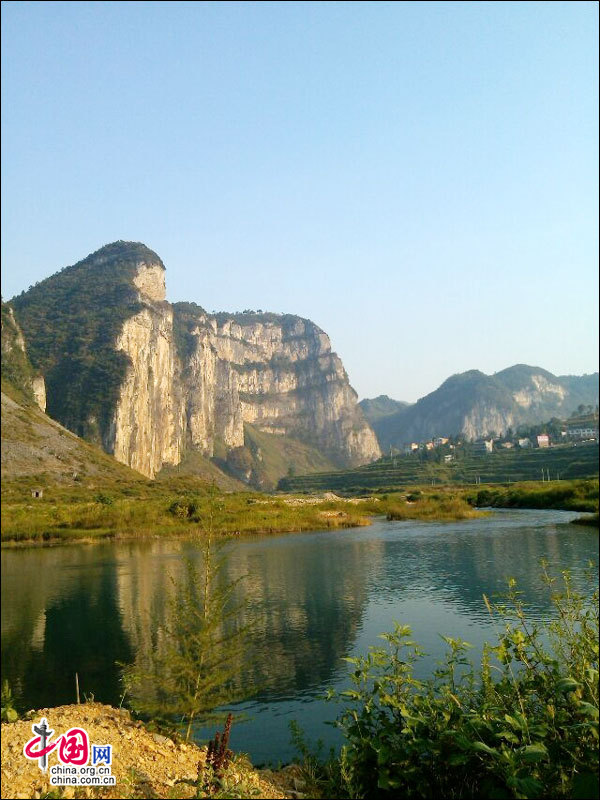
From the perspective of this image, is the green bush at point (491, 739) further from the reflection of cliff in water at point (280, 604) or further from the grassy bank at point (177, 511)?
the grassy bank at point (177, 511)

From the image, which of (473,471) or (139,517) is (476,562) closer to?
(139,517)

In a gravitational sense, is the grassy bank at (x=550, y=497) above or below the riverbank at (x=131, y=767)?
below

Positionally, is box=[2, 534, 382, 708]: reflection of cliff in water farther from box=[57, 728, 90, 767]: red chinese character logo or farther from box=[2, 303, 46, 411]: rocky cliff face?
box=[2, 303, 46, 411]: rocky cliff face

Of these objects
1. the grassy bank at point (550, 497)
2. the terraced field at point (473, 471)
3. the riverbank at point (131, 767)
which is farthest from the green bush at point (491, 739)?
the terraced field at point (473, 471)

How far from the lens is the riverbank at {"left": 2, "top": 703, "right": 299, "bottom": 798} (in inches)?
271

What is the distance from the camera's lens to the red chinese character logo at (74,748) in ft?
24.3

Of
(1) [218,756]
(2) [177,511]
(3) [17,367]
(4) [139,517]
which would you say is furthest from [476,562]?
(3) [17,367]

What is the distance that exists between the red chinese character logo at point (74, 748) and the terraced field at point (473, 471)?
102 metres

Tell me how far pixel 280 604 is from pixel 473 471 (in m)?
115

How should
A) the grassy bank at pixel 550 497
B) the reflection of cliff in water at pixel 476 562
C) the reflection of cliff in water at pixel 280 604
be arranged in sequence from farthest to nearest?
the grassy bank at pixel 550 497
the reflection of cliff in water at pixel 476 562
the reflection of cliff in water at pixel 280 604

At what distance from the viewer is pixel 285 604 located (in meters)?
26.4

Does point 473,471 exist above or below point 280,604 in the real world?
below

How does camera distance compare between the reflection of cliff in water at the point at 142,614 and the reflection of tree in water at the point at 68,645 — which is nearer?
the reflection of tree in water at the point at 68,645

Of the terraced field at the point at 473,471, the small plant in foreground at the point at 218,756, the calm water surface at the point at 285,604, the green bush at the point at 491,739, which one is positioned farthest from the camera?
the terraced field at the point at 473,471
